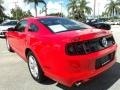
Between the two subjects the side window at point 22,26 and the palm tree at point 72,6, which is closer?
the side window at point 22,26

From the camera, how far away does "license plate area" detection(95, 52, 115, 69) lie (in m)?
4.80

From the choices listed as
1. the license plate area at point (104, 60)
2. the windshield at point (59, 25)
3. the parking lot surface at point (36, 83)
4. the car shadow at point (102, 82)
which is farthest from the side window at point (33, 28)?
the license plate area at point (104, 60)


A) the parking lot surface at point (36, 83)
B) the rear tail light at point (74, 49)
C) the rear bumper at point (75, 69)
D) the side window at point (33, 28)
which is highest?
the side window at point (33, 28)

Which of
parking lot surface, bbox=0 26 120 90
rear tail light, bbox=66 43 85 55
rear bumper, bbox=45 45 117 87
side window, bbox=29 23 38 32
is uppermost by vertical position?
side window, bbox=29 23 38 32

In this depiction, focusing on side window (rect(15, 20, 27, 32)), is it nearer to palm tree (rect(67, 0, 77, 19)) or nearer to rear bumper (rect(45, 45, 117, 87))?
rear bumper (rect(45, 45, 117, 87))

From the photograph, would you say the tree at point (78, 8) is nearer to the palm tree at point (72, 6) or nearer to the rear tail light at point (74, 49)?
the palm tree at point (72, 6)

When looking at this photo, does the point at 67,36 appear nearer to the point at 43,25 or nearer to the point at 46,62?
the point at 46,62

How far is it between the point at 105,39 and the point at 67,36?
0.95 metres

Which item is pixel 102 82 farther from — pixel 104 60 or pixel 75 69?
pixel 75 69

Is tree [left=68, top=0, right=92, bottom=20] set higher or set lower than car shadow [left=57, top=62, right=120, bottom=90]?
higher

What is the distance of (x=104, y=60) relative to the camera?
5.03 metres

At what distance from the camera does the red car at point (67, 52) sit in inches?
176

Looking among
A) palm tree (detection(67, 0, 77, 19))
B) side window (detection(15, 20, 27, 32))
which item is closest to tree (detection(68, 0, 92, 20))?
palm tree (detection(67, 0, 77, 19))

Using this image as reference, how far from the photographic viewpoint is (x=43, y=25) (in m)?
5.70
